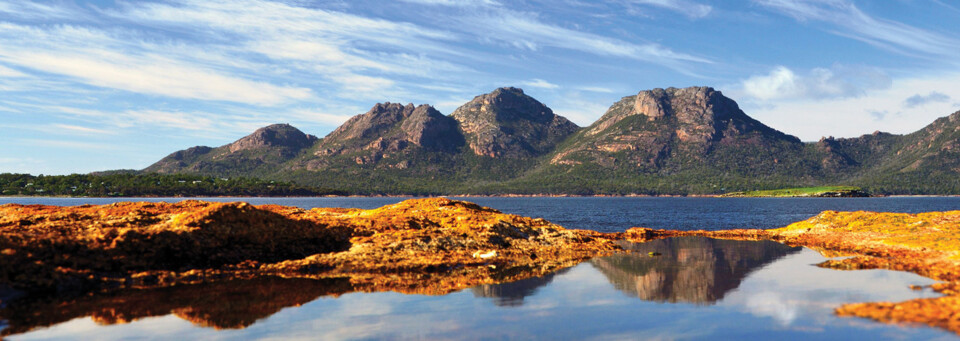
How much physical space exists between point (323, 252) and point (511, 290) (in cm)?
1283

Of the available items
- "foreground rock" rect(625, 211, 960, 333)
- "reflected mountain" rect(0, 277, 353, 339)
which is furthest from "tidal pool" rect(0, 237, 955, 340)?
"foreground rock" rect(625, 211, 960, 333)

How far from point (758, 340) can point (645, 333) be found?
2.99 m

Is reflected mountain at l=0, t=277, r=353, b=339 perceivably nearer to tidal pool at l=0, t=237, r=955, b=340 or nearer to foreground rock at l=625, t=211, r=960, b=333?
tidal pool at l=0, t=237, r=955, b=340

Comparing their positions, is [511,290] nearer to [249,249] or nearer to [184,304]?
[184,304]

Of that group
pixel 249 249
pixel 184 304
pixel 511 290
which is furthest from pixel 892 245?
pixel 184 304

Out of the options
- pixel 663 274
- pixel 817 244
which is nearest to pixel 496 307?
pixel 663 274

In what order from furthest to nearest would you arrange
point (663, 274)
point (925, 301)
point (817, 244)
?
point (817, 244) → point (663, 274) → point (925, 301)

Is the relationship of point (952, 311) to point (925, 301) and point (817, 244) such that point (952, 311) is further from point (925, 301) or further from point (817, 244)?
point (817, 244)

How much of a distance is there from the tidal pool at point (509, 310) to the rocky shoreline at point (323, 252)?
0.64 metres

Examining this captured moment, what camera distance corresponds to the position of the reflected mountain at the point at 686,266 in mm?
22500

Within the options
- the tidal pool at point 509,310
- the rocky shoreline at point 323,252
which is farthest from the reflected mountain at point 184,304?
the rocky shoreline at point 323,252

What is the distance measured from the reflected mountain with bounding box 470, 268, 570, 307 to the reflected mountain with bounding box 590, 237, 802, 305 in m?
3.45

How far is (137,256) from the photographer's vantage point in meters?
24.5

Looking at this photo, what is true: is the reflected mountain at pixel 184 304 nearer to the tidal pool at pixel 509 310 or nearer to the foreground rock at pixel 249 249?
the tidal pool at pixel 509 310
